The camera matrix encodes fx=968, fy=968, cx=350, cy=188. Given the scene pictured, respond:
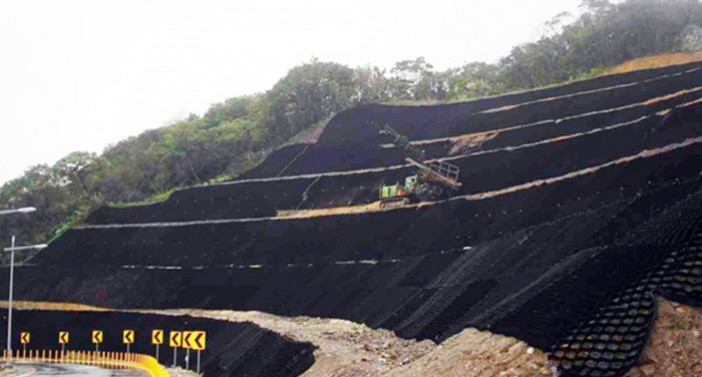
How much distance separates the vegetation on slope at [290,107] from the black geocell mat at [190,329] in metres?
23.4

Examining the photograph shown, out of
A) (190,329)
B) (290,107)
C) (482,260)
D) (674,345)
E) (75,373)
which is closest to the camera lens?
(674,345)

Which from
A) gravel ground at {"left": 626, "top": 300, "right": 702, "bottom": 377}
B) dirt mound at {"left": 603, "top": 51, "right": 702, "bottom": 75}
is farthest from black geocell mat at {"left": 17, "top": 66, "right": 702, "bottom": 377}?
dirt mound at {"left": 603, "top": 51, "right": 702, "bottom": 75}

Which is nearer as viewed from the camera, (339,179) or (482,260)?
(482,260)

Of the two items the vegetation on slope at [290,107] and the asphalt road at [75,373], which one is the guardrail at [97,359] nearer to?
the asphalt road at [75,373]

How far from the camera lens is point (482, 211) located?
40.8 metres

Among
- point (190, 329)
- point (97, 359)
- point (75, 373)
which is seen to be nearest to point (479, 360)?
point (75, 373)

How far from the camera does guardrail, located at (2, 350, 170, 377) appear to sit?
1722 inches

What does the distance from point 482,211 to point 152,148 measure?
58.2m

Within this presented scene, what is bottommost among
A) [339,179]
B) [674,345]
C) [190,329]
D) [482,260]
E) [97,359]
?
[97,359]

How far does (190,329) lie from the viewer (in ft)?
143

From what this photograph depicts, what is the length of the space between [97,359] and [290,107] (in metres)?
35.0

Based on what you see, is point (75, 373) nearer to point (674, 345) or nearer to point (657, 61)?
point (674, 345)

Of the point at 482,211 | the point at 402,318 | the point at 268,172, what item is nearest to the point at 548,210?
the point at 482,211

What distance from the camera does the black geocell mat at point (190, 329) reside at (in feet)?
90.7
